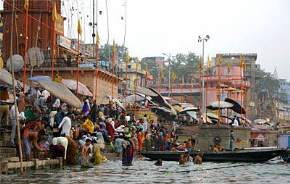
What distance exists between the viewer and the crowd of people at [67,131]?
1991 centimetres

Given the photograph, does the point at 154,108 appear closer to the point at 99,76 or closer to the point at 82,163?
the point at 99,76

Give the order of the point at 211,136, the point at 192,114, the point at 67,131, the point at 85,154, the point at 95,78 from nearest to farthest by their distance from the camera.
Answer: the point at 85,154, the point at 67,131, the point at 95,78, the point at 211,136, the point at 192,114

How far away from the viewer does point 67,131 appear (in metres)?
21.1

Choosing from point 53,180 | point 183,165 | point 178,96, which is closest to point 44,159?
point 53,180

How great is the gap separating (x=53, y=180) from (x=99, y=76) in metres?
23.5

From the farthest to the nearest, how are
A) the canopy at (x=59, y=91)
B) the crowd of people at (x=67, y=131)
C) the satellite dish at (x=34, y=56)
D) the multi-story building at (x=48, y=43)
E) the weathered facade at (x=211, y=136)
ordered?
the weathered facade at (x=211, y=136)
the multi-story building at (x=48, y=43)
the satellite dish at (x=34, y=56)
the canopy at (x=59, y=91)
the crowd of people at (x=67, y=131)

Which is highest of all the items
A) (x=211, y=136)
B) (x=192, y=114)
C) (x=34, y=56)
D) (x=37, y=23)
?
Result: (x=37, y=23)

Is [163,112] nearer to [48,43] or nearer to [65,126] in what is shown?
[48,43]

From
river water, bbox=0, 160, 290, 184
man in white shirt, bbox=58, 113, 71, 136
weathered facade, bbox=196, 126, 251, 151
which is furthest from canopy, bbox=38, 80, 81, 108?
weathered facade, bbox=196, 126, 251, 151

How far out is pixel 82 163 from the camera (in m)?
20.5

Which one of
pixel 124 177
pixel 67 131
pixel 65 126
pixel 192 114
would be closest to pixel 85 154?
pixel 67 131

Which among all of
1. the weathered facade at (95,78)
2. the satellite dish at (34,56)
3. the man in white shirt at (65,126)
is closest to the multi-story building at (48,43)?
the weathered facade at (95,78)

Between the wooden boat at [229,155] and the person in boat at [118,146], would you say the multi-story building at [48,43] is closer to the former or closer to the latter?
the person in boat at [118,146]

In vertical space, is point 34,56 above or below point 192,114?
above
